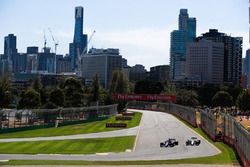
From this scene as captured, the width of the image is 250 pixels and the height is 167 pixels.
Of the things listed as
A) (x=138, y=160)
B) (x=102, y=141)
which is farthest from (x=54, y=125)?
(x=138, y=160)

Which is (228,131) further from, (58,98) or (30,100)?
(58,98)

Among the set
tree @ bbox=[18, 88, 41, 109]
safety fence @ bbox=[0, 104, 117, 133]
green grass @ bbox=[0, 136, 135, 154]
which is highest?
tree @ bbox=[18, 88, 41, 109]

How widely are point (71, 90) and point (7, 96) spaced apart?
70.8 ft

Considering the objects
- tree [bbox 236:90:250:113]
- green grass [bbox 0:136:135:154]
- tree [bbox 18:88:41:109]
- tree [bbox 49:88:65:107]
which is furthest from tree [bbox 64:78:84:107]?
green grass [bbox 0:136:135:154]

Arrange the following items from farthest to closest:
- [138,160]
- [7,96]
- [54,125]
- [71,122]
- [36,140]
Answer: [7,96], [71,122], [54,125], [36,140], [138,160]

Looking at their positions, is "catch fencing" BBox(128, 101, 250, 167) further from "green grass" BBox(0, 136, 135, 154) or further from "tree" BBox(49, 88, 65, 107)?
"tree" BBox(49, 88, 65, 107)

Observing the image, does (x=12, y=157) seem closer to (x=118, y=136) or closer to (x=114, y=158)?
(x=114, y=158)

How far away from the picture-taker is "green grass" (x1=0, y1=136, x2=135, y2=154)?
6862 cm

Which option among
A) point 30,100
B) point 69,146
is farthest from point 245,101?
point 69,146

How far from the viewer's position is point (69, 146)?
246 ft

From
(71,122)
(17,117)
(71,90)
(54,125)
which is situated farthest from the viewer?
(71,90)

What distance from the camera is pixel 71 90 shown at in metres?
161

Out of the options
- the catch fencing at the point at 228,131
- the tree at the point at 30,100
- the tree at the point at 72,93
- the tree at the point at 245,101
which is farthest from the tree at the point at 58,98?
the tree at the point at 245,101

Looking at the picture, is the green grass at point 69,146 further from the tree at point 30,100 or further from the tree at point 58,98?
the tree at point 58,98
